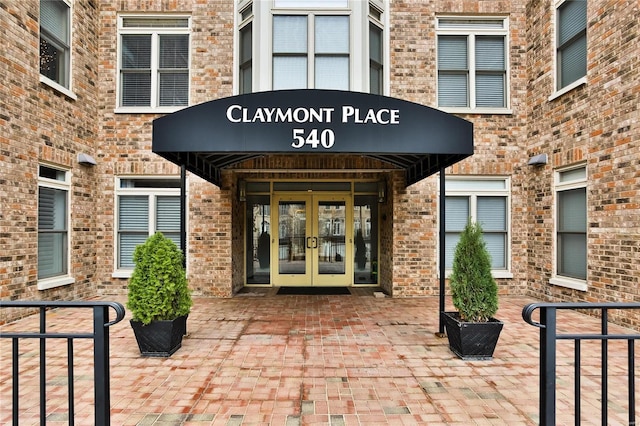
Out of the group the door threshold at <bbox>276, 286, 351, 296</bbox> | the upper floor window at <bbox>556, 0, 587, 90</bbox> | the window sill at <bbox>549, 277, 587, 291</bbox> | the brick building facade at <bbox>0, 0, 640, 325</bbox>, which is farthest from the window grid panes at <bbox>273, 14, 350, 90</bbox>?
the window sill at <bbox>549, 277, 587, 291</bbox>

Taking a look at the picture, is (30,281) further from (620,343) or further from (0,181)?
(620,343)

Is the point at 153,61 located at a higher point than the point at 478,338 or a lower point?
higher

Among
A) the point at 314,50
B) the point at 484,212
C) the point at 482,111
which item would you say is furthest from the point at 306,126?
the point at 484,212

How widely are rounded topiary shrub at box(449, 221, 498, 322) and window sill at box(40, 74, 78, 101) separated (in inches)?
288

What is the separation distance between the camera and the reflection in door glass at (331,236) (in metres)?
8.75

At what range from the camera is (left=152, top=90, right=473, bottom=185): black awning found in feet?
13.7

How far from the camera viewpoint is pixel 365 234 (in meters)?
8.78

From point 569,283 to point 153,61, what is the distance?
9436mm

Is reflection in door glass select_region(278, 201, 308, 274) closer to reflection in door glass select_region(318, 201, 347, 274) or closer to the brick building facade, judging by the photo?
reflection in door glass select_region(318, 201, 347, 274)

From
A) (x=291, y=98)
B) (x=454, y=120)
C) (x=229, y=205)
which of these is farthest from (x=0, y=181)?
(x=454, y=120)

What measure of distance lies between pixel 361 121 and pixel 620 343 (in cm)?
462

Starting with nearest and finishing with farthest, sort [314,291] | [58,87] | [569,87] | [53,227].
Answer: [569,87] → [58,87] → [53,227] → [314,291]

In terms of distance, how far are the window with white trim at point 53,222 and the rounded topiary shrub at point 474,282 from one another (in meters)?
6.75

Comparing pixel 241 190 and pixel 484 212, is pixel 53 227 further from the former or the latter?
pixel 484 212
